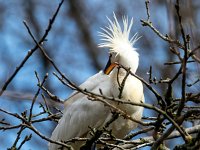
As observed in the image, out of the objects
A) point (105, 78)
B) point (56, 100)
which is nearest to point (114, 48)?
point (105, 78)

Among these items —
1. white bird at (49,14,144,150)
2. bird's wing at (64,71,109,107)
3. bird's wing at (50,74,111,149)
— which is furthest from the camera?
bird's wing at (64,71,109,107)

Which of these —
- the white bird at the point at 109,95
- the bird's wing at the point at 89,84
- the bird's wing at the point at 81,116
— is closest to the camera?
the white bird at the point at 109,95

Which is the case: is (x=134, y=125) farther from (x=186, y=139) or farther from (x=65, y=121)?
(x=186, y=139)

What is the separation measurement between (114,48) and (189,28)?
227 cm

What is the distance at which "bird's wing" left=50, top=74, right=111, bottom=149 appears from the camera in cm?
543

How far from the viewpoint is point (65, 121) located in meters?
5.58

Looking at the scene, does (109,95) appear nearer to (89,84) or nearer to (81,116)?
(89,84)

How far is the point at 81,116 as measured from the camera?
18.4 ft

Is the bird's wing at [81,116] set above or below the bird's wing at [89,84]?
below

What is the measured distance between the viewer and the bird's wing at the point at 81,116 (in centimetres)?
543

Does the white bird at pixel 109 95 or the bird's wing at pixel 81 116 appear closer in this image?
the white bird at pixel 109 95

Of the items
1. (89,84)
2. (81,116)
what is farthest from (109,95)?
(81,116)

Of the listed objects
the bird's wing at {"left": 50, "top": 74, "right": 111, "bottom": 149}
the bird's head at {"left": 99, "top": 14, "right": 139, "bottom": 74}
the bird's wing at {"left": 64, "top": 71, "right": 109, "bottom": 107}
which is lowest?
the bird's wing at {"left": 50, "top": 74, "right": 111, "bottom": 149}

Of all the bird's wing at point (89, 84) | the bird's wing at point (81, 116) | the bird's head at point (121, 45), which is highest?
the bird's head at point (121, 45)
